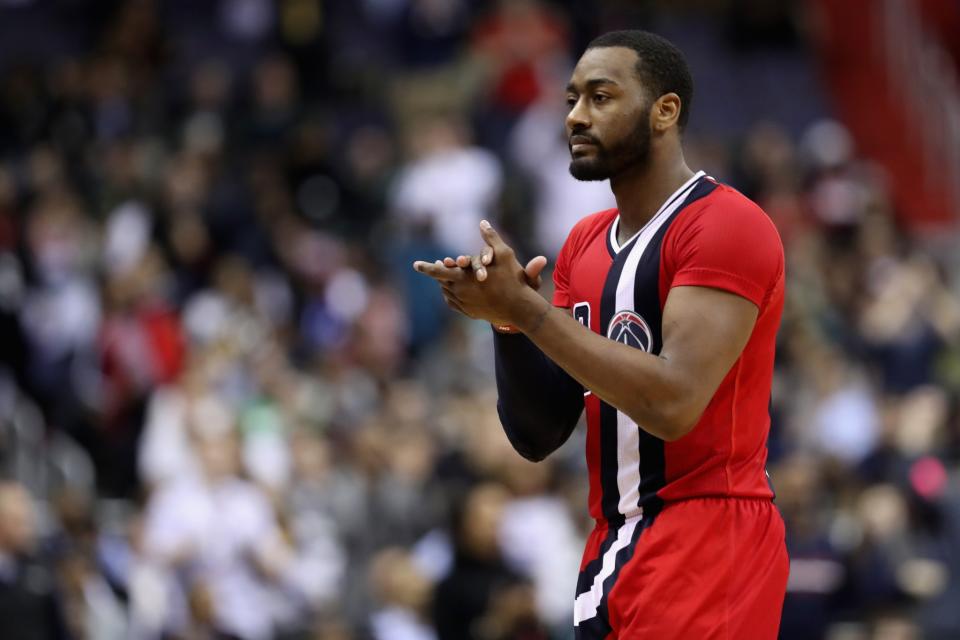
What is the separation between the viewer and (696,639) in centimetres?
407

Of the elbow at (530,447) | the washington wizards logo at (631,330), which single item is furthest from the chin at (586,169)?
the elbow at (530,447)

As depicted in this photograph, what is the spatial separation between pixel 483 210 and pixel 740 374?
10.1 m

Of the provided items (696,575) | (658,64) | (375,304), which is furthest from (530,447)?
(375,304)

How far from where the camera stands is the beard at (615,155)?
422 cm

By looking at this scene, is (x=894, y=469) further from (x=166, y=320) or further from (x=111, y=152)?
(x=111, y=152)

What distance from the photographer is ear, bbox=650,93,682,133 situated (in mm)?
4270

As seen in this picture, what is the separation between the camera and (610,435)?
171 inches

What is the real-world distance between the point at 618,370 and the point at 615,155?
0.66m

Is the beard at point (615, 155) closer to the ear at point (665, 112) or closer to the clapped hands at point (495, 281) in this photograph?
the ear at point (665, 112)

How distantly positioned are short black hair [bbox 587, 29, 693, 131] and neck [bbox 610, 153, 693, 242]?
12 centimetres

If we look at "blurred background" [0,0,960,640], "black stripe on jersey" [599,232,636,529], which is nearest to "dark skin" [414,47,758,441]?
"black stripe on jersey" [599,232,636,529]

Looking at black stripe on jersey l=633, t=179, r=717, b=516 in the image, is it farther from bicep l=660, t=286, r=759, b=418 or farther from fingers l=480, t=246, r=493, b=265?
fingers l=480, t=246, r=493, b=265

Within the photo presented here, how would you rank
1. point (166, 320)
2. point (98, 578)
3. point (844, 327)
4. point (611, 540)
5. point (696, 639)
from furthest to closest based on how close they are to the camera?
point (844, 327) → point (166, 320) → point (98, 578) → point (611, 540) → point (696, 639)

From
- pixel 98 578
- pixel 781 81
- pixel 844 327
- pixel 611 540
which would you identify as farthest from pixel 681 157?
pixel 781 81
